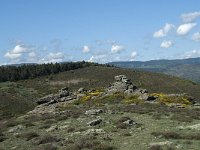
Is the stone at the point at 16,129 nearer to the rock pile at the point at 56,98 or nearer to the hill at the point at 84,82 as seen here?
the rock pile at the point at 56,98

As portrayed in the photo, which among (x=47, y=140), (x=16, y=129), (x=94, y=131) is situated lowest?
(x=16, y=129)

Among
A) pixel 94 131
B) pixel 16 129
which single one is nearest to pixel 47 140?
pixel 94 131

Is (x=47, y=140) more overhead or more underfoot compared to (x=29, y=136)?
more overhead

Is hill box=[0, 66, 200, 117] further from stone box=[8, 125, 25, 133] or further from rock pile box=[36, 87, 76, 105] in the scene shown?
stone box=[8, 125, 25, 133]

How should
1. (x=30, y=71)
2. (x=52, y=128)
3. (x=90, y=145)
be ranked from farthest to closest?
1. (x=30, y=71)
2. (x=52, y=128)
3. (x=90, y=145)

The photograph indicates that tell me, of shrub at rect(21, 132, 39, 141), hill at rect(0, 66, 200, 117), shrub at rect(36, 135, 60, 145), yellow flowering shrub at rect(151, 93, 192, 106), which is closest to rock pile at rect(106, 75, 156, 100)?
yellow flowering shrub at rect(151, 93, 192, 106)

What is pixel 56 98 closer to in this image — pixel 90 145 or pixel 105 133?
pixel 105 133

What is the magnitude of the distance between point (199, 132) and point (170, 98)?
→ 32.1 metres

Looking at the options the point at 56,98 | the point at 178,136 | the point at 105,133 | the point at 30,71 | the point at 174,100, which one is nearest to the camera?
the point at 178,136

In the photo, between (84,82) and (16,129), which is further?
(84,82)

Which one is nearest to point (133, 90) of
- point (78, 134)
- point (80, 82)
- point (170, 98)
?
point (170, 98)

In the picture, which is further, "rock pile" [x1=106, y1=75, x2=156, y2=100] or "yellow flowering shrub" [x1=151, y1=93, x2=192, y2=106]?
"rock pile" [x1=106, y1=75, x2=156, y2=100]

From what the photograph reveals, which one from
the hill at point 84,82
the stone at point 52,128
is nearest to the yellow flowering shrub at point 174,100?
the stone at point 52,128

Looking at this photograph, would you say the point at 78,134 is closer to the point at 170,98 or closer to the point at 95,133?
the point at 95,133
